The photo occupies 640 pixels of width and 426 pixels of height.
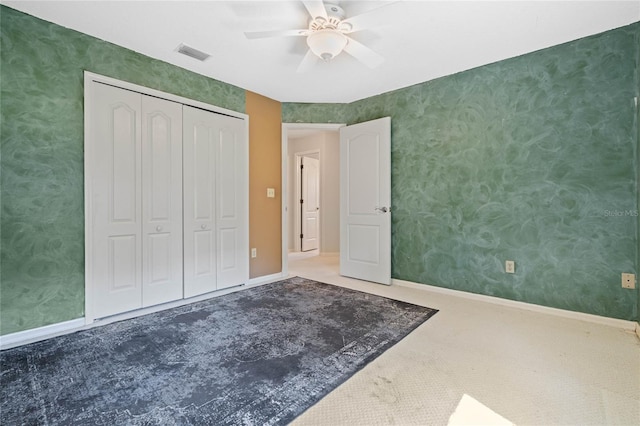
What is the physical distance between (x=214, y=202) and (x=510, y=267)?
3.23 meters

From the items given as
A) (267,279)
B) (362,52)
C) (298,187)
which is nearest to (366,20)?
(362,52)

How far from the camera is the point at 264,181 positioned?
394 cm

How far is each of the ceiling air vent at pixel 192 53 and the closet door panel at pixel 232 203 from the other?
2.20 feet

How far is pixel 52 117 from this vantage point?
7.64 ft

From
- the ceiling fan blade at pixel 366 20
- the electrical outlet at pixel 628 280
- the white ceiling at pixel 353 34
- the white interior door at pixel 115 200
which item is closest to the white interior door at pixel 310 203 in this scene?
the white ceiling at pixel 353 34

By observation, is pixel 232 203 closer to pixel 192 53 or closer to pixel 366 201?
pixel 192 53

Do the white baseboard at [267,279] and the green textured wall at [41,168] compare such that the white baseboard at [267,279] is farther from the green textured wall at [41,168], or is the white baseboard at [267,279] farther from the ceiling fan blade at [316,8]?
the ceiling fan blade at [316,8]

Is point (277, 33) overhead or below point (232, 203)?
overhead

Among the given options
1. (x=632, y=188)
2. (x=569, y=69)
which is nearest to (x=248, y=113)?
(x=569, y=69)

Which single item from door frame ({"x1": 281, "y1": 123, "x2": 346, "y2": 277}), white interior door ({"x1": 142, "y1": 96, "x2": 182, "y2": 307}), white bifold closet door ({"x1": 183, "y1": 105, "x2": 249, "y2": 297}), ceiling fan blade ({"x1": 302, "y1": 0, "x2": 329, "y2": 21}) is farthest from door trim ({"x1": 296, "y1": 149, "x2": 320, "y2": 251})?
ceiling fan blade ({"x1": 302, "y1": 0, "x2": 329, "y2": 21})

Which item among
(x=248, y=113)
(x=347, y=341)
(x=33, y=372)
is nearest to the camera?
(x=33, y=372)

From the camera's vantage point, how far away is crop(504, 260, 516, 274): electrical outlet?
115 inches

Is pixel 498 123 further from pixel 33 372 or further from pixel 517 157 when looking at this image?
pixel 33 372

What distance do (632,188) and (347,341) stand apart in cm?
260
